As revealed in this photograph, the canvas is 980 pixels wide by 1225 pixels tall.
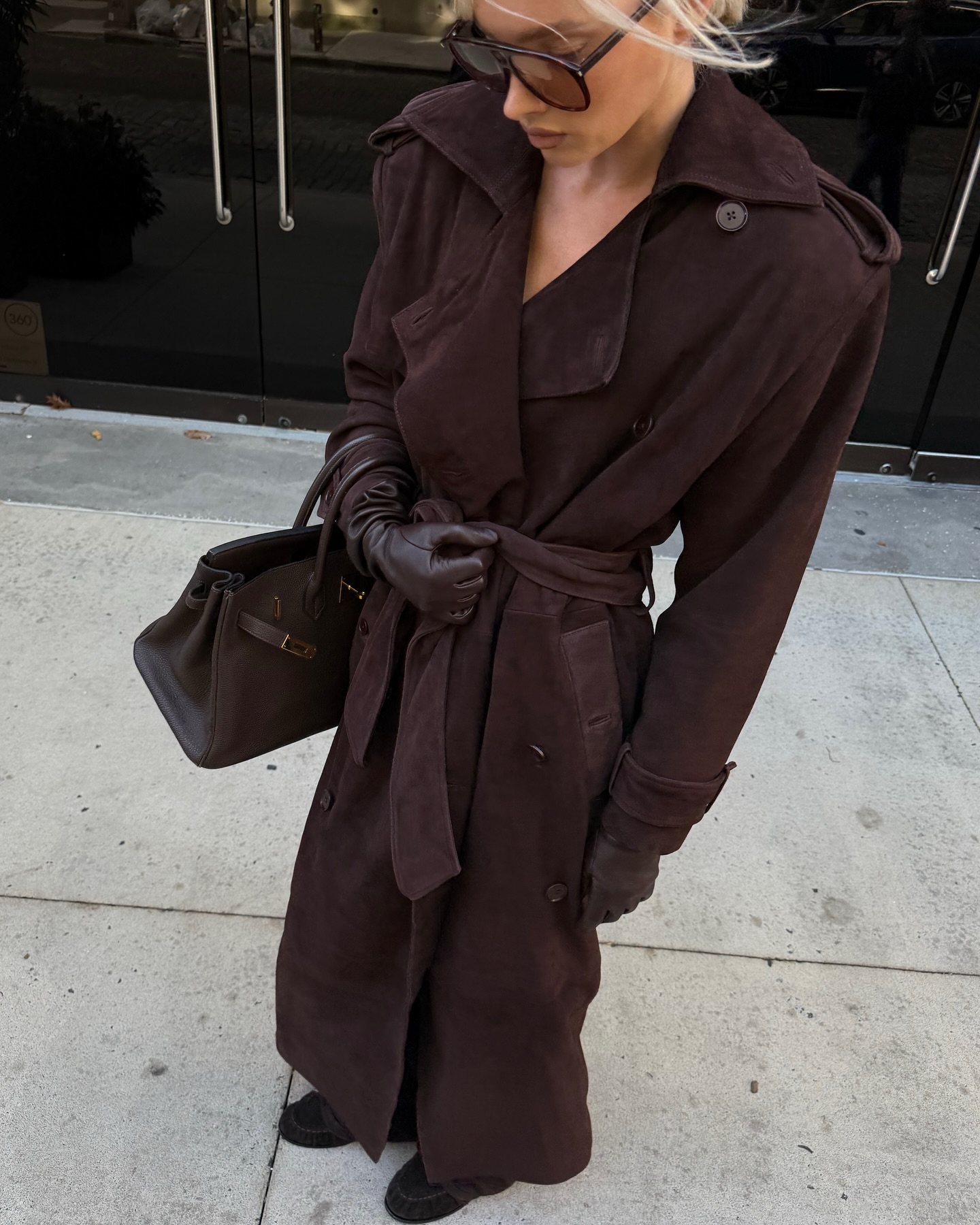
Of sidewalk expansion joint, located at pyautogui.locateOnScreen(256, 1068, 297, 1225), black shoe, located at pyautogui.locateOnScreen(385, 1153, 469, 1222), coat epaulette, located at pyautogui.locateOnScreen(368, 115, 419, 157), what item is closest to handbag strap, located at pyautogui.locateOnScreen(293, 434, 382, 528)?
coat epaulette, located at pyautogui.locateOnScreen(368, 115, 419, 157)

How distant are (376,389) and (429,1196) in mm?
1434

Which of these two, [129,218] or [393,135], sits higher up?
[393,135]

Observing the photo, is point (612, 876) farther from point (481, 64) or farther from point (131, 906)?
point (131, 906)

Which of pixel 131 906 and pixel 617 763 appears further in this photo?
pixel 131 906

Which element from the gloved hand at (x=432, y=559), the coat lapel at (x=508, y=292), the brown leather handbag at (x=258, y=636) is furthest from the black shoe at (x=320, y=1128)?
the coat lapel at (x=508, y=292)

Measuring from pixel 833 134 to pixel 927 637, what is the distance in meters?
1.97

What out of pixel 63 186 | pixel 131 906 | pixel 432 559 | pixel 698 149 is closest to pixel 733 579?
pixel 432 559

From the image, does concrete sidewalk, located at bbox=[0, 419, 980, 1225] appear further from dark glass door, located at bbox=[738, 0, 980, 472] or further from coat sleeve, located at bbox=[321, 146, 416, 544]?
dark glass door, located at bbox=[738, 0, 980, 472]

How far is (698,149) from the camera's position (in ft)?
3.93

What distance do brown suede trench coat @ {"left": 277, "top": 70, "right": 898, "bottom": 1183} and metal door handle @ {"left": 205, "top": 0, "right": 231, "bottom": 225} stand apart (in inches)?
117

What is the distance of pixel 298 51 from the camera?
13.4ft

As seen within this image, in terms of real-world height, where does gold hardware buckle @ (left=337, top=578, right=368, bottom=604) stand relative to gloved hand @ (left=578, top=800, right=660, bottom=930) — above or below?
above

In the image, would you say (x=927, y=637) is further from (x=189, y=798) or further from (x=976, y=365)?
(x=189, y=798)

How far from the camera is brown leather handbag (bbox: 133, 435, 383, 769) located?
60.5 inches
